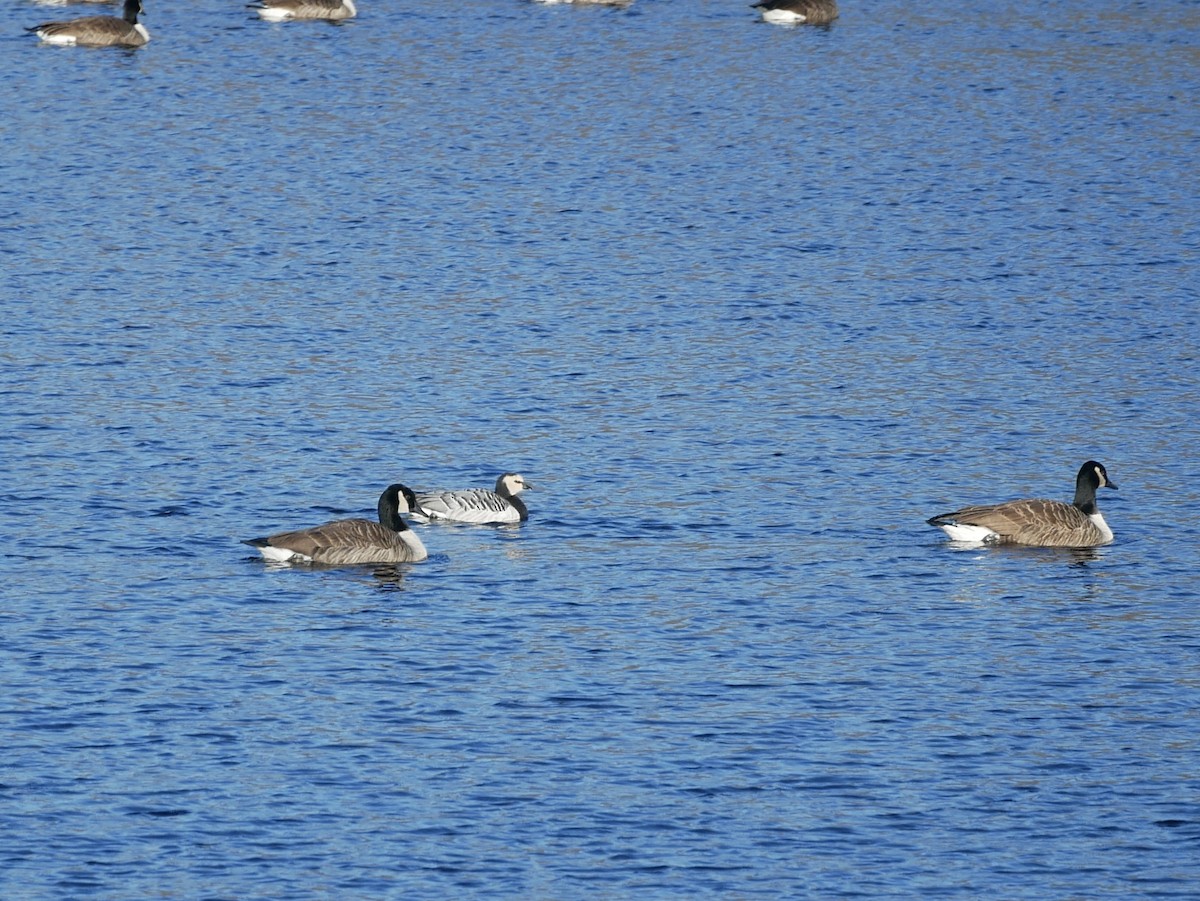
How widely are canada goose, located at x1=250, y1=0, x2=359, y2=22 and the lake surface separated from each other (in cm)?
795

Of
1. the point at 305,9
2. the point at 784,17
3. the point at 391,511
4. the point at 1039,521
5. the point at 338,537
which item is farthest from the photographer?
the point at 305,9

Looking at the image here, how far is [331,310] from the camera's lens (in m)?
39.4

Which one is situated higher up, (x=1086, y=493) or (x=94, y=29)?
Answer: (x=94, y=29)

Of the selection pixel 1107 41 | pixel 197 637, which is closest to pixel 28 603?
pixel 197 637

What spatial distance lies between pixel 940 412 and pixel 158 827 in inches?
699

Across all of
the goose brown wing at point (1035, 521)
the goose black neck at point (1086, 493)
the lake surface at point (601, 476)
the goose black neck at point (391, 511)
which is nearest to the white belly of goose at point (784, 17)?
the lake surface at point (601, 476)

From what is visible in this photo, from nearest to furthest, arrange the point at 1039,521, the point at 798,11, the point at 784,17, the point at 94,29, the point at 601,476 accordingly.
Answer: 1. the point at 1039,521
2. the point at 601,476
3. the point at 94,29
4. the point at 798,11
5. the point at 784,17

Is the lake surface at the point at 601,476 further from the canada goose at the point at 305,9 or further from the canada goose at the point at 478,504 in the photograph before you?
the canada goose at the point at 305,9

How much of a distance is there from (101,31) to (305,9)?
302 inches

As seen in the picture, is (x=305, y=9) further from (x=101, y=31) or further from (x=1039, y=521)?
(x=1039, y=521)

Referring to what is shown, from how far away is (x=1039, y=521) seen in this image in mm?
27297

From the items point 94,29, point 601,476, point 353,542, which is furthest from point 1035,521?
point 94,29

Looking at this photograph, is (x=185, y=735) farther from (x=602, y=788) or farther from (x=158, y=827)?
(x=602, y=788)

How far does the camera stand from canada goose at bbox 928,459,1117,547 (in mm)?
27016
